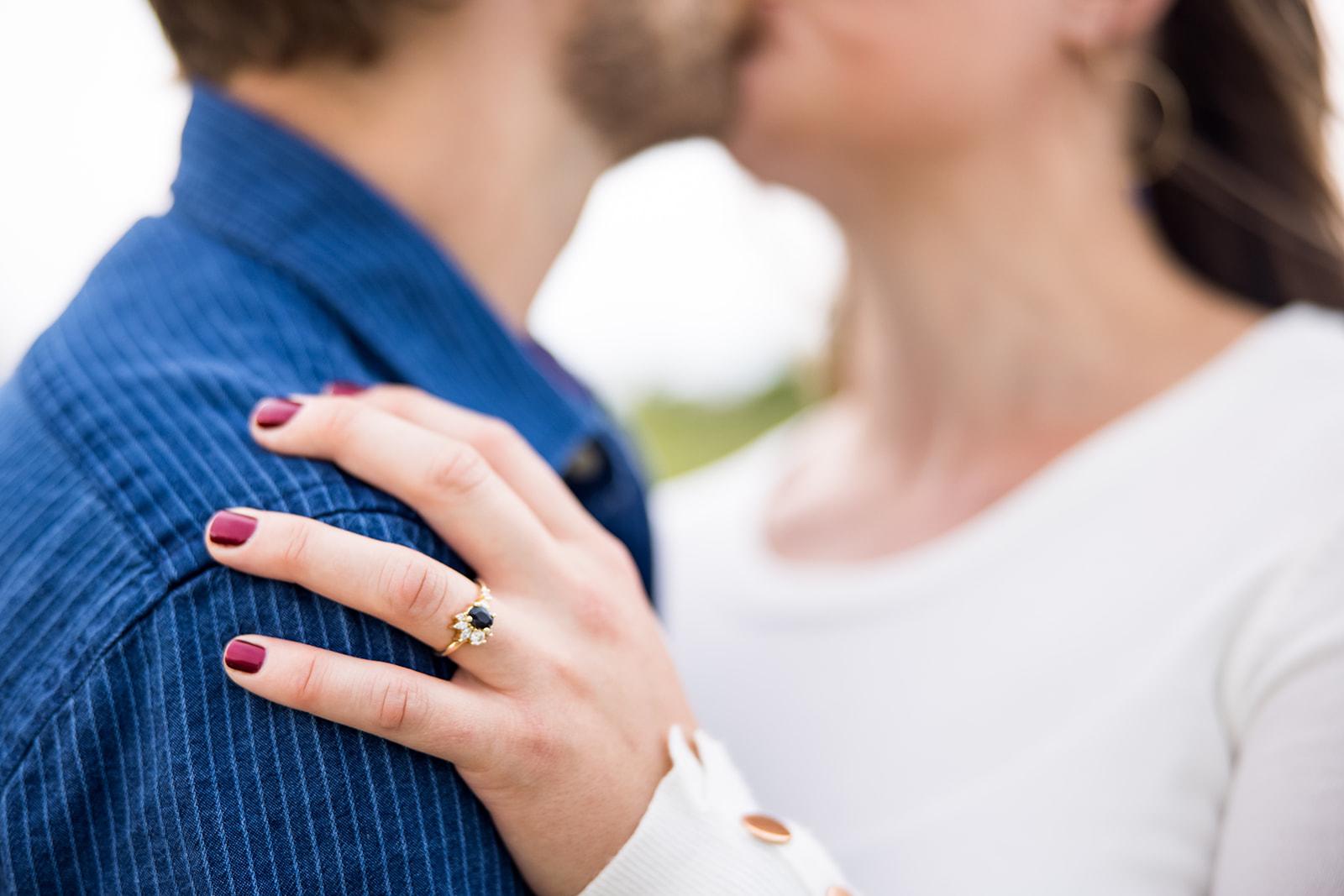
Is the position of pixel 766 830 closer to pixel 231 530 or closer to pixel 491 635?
pixel 491 635

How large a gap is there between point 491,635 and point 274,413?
25cm

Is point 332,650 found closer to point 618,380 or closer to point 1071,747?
point 1071,747

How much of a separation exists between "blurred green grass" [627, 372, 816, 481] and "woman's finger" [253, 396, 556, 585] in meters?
8.57

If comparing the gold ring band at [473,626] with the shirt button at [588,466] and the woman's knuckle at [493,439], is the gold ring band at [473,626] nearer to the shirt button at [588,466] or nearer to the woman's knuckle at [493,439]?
the woman's knuckle at [493,439]

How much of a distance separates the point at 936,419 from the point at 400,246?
113 cm

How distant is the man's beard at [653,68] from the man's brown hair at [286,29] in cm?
21

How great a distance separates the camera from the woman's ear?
69.7 inches

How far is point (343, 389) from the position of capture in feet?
3.21

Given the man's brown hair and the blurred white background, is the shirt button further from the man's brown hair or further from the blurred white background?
the man's brown hair

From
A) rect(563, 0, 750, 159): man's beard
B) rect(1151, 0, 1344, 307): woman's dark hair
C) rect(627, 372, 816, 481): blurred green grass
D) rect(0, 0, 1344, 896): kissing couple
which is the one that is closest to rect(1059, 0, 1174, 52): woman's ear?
rect(0, 0, 1344, 896): kissing couple

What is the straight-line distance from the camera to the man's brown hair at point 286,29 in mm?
1148

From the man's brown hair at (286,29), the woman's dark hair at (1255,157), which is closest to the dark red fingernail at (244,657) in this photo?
the man's brown hair at (286,29)

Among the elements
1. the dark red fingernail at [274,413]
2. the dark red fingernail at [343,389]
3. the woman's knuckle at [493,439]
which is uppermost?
the dark red fingernail at [274,413]

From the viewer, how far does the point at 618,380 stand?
32.4 ft
